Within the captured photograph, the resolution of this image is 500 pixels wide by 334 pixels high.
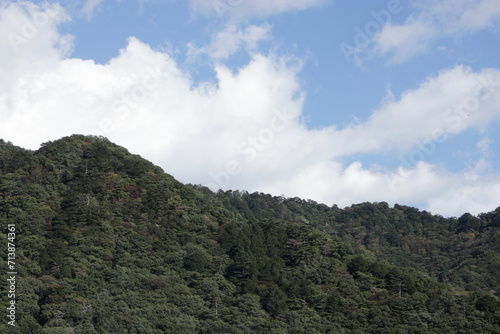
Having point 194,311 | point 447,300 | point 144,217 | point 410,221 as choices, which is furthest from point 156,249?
point 410,221

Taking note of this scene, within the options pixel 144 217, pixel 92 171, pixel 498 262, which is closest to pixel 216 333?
pixel 144 217

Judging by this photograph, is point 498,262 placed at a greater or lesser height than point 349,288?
greater

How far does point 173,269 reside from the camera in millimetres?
68375

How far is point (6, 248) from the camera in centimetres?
6250

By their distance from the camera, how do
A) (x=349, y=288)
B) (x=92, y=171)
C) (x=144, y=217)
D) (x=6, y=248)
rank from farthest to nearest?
1. (x=92, y=171)
2. (x=144, y=217)
3. (x=349, y=288)
4. (x=6, y=248)

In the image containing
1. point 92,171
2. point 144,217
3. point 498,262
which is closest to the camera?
point 144,217

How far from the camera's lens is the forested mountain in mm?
58625

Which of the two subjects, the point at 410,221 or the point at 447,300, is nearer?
the point at 447,300

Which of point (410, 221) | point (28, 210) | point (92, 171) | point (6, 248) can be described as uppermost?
point (410, 221)

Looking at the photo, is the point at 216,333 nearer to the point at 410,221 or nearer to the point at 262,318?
the point at 262,318

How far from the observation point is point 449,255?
100250mm

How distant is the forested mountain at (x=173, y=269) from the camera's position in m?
58.6

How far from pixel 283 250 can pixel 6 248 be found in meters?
29.3

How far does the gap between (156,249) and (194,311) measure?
37.2 ft
